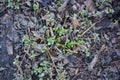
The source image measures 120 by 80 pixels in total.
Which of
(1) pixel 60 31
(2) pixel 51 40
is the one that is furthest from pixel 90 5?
(2) pixel 51 40

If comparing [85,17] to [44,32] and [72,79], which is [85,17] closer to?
[44,32]

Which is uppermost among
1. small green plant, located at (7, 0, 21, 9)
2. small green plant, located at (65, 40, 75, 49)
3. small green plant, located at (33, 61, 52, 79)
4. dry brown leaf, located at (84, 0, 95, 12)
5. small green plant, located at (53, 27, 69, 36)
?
small green plant, located at (7, 0, 21, 9)

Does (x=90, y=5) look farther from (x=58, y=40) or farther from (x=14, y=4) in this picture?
(x=14, y=4)

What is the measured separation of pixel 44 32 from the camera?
268 centimetres

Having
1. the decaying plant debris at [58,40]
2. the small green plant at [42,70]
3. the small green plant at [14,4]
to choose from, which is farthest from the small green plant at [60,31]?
the small green plant at [14,4]

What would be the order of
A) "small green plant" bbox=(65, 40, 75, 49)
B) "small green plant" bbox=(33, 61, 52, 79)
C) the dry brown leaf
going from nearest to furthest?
"small green plant" bbox=(33, 61, 52, 79)
"small green plant" bbox=(65, 40, 75, 49)
the dry brown leaf

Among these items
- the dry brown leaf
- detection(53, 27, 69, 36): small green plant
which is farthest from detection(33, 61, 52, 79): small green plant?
the dry brown leaf

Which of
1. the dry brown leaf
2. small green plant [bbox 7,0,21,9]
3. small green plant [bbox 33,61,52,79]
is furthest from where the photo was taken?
the dry brown leaf

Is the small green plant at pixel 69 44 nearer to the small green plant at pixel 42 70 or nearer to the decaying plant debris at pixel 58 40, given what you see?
the decaying plant debris at pixel 58 40

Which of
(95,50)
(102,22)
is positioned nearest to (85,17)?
(102,22)

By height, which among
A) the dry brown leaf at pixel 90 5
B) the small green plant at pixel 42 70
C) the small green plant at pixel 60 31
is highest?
the dry brown leaf at pixel 90 5

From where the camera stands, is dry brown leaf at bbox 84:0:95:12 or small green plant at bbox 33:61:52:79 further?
dry brown leaf at bbox 84:0:95:12

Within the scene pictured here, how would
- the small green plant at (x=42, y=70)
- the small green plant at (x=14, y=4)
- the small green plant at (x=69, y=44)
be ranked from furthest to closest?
the small green plant at (x=14, y=4), the small green plant at (x=69, y=44), the small green plant at (x=42, y=70)

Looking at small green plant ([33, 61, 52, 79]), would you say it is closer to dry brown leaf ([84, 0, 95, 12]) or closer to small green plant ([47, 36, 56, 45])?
small green plant ([47, 36, 56, 45])
